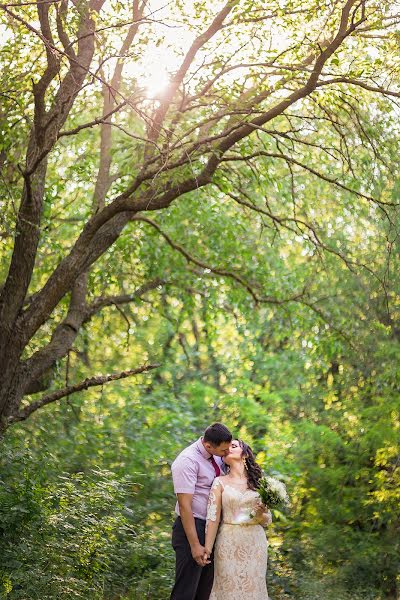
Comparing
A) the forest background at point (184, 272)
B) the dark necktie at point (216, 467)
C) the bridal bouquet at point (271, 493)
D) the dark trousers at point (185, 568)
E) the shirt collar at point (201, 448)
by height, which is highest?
the forest background at point (184, 272)

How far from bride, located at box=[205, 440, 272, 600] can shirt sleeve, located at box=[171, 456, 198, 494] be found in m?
0.17

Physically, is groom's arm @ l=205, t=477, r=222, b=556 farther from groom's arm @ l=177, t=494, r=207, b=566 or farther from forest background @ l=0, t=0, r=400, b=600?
forest background @ l=0, t=0, r=400, b=600

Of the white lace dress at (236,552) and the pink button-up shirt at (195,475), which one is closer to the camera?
the pink button-up shirt at (195,475)

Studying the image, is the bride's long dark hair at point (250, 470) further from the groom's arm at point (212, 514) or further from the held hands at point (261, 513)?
the groom's arm at point (212, 514)

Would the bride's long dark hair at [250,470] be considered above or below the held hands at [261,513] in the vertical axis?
above

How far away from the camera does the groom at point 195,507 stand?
657 cm

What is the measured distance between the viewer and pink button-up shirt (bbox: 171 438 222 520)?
6613 mm

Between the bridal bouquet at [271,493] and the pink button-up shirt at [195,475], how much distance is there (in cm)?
35

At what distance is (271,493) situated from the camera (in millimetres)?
6727

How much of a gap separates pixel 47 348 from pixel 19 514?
11.7ft

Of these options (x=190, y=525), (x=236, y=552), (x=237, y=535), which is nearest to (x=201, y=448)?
(x=190, y=525)

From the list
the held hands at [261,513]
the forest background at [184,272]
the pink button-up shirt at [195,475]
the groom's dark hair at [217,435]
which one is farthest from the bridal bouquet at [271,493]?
the forest background at [184,272]

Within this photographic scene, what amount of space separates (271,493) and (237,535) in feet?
1.27

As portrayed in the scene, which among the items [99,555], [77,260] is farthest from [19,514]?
[77,260]
